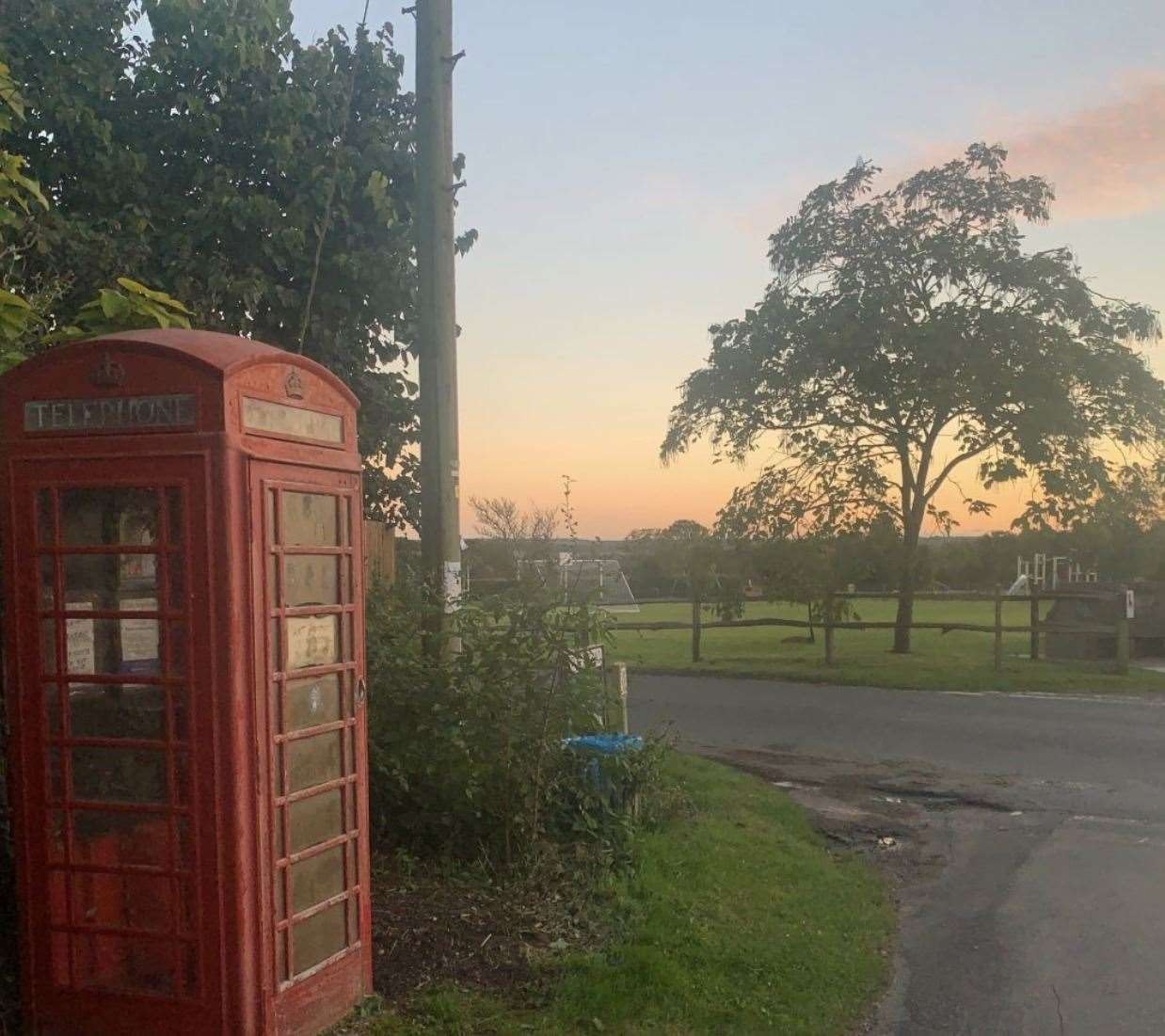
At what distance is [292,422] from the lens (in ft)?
15.4

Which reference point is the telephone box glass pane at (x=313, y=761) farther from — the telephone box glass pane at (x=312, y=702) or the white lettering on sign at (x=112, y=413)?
the white lettering on sign at (x=112, y=413)

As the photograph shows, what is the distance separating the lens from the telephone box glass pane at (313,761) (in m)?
4.62

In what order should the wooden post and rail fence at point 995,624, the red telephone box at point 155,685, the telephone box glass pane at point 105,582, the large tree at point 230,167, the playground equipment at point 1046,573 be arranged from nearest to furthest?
1. the red telephone box at point 155,685
2. the telephone box glass pane at point 105,582
3. the large tree at point 230,167
4. the wooden post and rail fence at point 995,624
5. the playground equipment at point 1046,573

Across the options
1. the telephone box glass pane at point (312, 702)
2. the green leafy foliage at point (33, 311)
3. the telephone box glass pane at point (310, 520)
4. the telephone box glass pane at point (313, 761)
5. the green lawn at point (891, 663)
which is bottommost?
the green lawn at point (891, 663)

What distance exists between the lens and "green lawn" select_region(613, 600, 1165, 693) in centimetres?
1828

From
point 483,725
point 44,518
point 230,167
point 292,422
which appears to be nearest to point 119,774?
point 44,518

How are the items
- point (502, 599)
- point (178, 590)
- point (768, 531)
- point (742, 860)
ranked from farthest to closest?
1. point (768, 531)
2. point (742, 860)
3. point (502, 599)
4. point (178, 590)

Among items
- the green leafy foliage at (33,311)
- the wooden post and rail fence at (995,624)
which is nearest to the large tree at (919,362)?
the wooden post and rail fence at (995,624)

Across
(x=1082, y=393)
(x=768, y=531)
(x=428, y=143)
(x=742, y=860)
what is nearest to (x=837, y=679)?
(x=768, y=531)

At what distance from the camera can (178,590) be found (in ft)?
14.1

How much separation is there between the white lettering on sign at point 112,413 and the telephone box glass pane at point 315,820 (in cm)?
154

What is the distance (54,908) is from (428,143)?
516 cm

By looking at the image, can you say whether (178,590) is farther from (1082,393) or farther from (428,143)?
(1082,393)

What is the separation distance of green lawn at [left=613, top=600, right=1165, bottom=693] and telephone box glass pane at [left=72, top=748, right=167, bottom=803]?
5.07m
